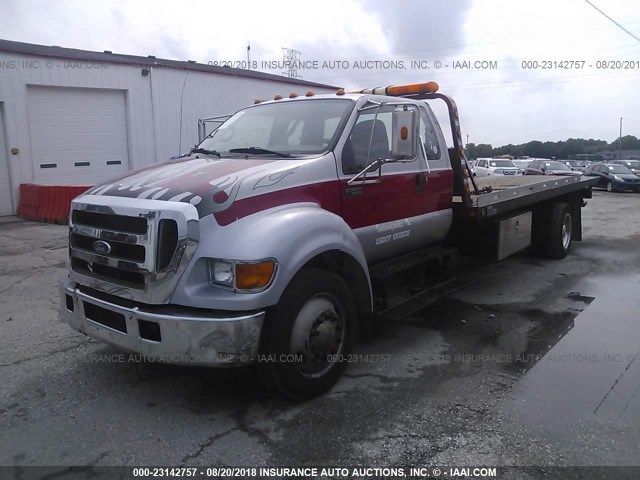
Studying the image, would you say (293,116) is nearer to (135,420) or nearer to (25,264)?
(135,420)

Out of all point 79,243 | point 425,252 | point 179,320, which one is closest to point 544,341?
point 425,252

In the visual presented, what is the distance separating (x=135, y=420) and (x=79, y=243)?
1.35 metres

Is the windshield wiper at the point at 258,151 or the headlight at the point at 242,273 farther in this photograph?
the windshield wiper at the point at 258,151

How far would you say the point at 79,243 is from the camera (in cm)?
398

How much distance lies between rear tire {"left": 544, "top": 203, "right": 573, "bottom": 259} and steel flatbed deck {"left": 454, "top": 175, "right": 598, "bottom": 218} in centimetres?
26

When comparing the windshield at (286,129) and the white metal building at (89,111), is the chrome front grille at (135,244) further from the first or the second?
the white metal building at (89,111)

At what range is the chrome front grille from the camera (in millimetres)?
3400

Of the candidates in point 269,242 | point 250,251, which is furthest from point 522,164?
point 250,251

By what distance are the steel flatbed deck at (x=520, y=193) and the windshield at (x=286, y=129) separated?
82.0 inches

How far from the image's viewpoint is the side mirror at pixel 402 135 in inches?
173

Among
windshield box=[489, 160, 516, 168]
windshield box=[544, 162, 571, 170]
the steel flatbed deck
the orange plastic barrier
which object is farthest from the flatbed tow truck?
windshield box=[544, 162, 571, 170]

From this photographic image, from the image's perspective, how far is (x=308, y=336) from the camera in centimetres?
377

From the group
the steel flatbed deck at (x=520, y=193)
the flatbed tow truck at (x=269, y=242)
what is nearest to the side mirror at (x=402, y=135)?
the flatbed tow truck at (x=269, y=242)

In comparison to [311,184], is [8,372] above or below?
below
